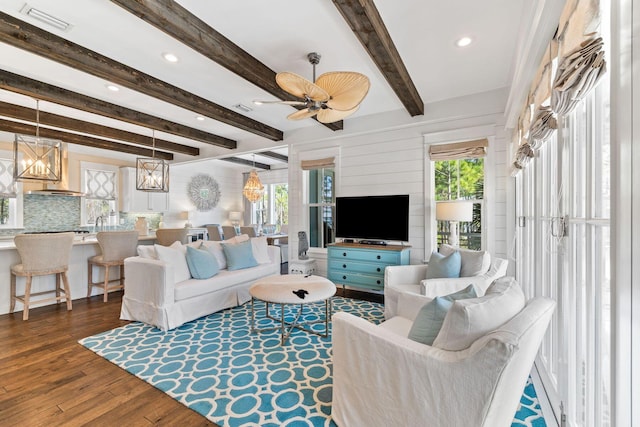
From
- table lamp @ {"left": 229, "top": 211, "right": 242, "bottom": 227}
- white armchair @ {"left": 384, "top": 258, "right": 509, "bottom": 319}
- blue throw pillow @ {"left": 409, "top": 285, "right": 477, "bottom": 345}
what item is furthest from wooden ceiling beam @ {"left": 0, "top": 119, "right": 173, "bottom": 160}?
blue throw pillow @ {"left": 409, "top": 285, "right": 477, "bottom": 345}

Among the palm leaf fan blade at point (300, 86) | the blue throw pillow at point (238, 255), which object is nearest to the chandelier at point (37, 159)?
the blue throw pillow at point (238, 255)

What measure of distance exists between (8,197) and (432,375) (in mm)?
7726

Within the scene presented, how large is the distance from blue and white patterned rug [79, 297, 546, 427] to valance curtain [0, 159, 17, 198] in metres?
4.59

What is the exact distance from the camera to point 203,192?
863cm

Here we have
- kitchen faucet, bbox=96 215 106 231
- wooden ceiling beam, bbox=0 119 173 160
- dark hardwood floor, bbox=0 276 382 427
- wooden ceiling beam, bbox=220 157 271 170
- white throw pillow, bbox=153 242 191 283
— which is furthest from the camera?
wooden ceiling beam, bbox=220 157 271 170

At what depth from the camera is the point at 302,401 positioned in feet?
6.50

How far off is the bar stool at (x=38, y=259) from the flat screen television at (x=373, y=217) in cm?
364

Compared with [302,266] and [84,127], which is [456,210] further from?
[84,127]

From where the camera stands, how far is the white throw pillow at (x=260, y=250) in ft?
14.7

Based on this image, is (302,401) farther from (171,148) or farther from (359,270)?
(171,148)

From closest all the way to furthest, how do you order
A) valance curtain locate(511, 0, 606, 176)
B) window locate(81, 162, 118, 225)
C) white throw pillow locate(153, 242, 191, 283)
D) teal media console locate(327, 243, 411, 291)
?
valance curtain locate(511, 0, 606, 176) < white throw pillow locate(153, 242, 191, 283) < teal media console locate(327, 243, 411, 291) < window locate(81, 162, 118, 225)

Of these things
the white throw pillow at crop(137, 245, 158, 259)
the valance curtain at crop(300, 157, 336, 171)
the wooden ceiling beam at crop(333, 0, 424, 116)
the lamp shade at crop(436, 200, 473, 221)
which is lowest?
the white throw pillow at crop(137, 245, 158, 259)

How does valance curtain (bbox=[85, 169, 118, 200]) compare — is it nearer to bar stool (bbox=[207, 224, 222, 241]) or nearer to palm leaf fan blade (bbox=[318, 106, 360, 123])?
bar stool (bbox=[207, 224, 222, 241])

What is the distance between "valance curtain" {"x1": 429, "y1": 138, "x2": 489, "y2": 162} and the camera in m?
3.71
